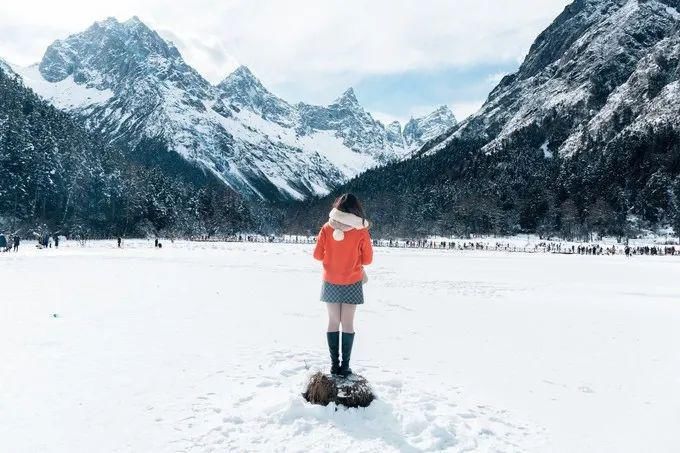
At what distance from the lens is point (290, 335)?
32.5 ft

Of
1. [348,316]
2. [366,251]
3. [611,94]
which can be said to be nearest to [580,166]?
[611,94]

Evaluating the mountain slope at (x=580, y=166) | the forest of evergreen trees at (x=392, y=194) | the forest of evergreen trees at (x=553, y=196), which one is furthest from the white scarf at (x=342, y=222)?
the mountain slope at (x=580, y=166)

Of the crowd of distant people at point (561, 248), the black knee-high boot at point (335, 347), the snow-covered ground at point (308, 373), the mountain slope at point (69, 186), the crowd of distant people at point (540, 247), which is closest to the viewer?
the snow-covered ground at point (308, 373)

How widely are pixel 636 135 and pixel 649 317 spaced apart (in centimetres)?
13550

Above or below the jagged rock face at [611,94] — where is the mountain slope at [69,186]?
below

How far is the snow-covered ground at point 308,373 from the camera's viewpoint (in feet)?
16.6

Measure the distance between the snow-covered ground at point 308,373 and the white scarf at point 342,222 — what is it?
2.08 m

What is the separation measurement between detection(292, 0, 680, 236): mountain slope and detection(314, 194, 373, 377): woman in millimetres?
108197

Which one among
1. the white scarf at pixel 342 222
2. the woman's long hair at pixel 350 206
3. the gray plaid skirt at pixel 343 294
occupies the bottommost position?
the gray plaid skirt at pixel 343 294

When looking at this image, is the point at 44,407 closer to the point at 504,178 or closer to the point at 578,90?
the point at 504,178

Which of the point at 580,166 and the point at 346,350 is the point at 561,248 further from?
the point at 346,350

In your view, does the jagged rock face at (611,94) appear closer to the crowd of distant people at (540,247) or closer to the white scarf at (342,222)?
the crowd of distant people at (540,247)

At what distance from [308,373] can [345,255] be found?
64.8 inches

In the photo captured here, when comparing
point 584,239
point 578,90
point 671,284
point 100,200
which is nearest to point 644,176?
point 584,239
